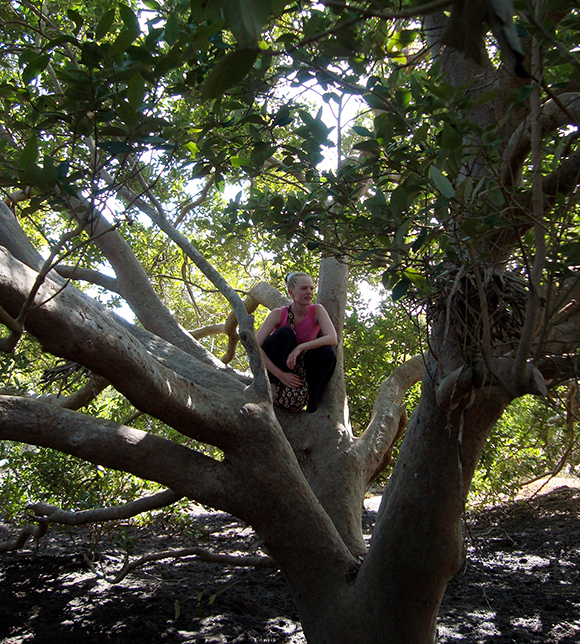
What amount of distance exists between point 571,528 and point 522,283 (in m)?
3.83

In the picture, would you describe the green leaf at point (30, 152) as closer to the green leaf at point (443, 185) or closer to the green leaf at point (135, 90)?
the green leaf at point (135, 90)

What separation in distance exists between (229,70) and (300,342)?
2977 mm

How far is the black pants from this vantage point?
3.56m

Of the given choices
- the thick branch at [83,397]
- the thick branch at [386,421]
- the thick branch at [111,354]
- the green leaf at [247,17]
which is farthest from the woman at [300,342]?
the green leaf at [247,17]

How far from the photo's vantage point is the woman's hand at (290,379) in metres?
3.51

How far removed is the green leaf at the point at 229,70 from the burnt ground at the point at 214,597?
2.41 metres

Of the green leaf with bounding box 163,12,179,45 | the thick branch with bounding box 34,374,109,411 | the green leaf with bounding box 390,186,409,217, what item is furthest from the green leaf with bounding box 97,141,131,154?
the thick branch with bounding box 34,374,109,411

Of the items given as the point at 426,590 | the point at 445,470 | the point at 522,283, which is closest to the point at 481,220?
the point at 522,283

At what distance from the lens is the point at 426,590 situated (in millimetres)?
2279

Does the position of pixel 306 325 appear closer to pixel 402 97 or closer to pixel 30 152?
pixel 402 97

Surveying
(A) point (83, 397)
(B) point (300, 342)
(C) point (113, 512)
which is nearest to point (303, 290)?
(B) point (300, 342)

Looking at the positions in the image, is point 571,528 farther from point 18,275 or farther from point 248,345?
point 18,275

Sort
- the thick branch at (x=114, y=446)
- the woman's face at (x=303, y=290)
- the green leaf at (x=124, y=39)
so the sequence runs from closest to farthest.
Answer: the green leaf at (x=124, y=39)
the thick branch at (x=114, y=446)
the woman's face at (x=303, y=290)

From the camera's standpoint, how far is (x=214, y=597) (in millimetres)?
2629
